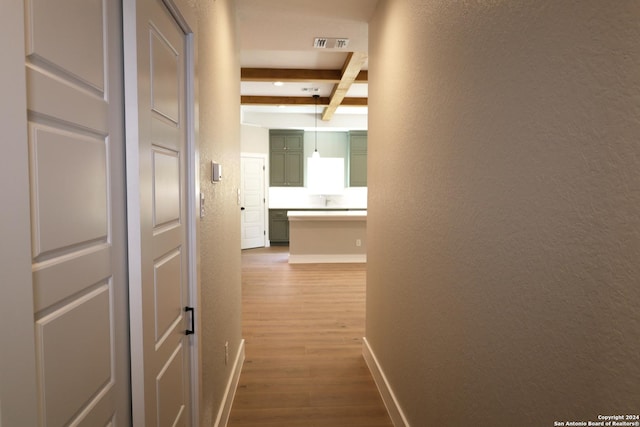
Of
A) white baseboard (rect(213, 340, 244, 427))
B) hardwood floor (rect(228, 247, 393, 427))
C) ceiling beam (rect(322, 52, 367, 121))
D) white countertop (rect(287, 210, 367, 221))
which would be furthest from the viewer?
white countertop (rect(287, 210, 367, 221))

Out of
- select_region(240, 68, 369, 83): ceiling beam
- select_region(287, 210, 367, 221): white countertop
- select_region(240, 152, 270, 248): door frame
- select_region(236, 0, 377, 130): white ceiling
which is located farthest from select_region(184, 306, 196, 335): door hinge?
select_region(240, 152, 270, 248): door frame

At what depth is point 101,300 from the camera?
3.23 ft

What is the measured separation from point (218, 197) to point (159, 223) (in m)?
0.92

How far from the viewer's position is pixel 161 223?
52.0 inches

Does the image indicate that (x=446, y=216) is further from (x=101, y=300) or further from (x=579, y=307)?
(x=101, y=300)

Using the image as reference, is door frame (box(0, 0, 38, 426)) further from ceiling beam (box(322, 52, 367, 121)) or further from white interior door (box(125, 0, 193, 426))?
ceiling beam (box(322, 52, 367, 121))

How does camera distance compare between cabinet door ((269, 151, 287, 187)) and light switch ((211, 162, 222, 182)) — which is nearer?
light switch ((211, 162, 222, 182))

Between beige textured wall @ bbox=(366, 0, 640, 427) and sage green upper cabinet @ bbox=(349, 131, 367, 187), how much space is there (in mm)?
6974

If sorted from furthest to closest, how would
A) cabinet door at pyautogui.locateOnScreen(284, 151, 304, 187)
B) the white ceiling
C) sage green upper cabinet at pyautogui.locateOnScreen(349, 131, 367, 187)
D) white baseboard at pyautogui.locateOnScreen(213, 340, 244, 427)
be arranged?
cabinet door at pyautogui.locateOnScreen(284, 151, 304, 187) < sage green upper cabinet at pyautogui.locateOnScreen(349, 131, 367, 187) < the white ceiling < white baseboard at pyautogui.locateOnScreen(213, 340, 244, 427)

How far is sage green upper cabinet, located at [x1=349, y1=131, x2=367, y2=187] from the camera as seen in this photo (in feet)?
29.4

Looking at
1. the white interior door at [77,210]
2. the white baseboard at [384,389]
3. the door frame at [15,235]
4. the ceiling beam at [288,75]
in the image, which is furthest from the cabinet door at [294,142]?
the door frame at [15,235]

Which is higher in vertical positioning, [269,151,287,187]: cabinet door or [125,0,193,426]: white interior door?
[269,151,287,187]: cabinet door

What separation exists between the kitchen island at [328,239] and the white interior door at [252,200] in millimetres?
1707

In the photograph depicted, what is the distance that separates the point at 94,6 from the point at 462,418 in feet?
5.56
